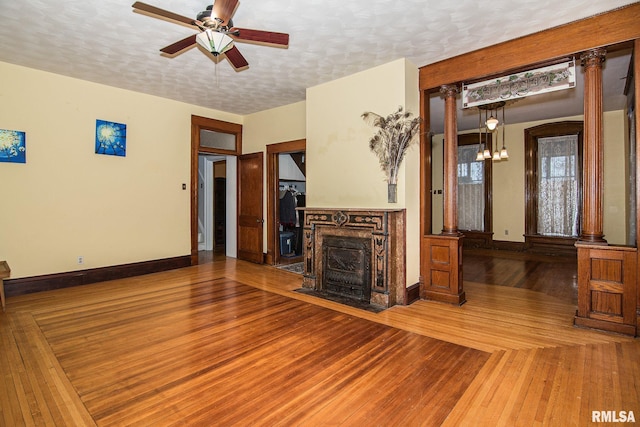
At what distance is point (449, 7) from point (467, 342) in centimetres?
319

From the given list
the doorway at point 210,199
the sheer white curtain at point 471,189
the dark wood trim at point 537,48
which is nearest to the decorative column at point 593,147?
the dark wood trim at point 537,48

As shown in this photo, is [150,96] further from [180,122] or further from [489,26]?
[489,26]

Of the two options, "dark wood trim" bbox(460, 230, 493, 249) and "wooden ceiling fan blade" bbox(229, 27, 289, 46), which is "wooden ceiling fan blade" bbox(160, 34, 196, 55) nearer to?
"wooden ceiling fan blade" bbox(229, 27, 289, 46)

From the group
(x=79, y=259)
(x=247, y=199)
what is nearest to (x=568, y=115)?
(x=247, y=199)

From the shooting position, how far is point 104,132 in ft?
17.5

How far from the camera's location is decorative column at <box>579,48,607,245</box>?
3318mm

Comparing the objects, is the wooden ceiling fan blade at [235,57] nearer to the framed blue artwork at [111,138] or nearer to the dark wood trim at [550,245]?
the framed blue artwork at [111,138]

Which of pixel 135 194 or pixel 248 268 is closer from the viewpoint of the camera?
pixel 135 194

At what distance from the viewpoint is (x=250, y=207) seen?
7.06m

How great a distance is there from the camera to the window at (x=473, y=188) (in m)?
8.52

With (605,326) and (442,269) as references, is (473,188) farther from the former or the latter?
(605,326)

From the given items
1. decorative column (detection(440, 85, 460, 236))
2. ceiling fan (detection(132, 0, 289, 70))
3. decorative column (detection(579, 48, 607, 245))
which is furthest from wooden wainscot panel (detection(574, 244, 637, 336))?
ceiling fan (detection(132, 0, 289, 70))

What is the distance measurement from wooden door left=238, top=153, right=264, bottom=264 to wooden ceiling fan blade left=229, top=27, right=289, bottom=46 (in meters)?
3.96

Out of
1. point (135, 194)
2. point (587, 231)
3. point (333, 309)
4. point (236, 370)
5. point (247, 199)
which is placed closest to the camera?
point (236, 370)
